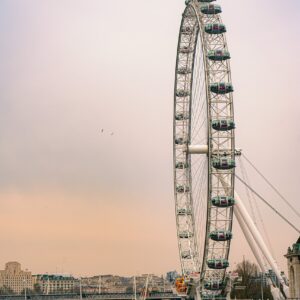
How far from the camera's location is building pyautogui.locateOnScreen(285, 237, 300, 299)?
73.8 m

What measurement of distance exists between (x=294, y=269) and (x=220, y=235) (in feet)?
23.4

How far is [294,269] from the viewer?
74.6m

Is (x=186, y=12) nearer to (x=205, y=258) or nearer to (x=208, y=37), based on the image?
(x=208, y=37)

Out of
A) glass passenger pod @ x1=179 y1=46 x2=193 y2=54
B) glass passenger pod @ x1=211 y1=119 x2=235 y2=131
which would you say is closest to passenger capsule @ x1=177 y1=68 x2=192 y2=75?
glass passenger pod @ x1=179 y1=46 x2=193 y2=54

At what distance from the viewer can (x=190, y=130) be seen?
8850 cm

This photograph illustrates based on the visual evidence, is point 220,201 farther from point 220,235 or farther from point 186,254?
point 186,254

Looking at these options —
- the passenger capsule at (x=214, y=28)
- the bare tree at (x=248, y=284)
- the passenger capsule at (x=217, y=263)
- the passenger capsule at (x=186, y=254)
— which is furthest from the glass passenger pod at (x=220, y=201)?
the bare tree at (x=248, y=284)

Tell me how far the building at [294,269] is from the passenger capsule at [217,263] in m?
5.71

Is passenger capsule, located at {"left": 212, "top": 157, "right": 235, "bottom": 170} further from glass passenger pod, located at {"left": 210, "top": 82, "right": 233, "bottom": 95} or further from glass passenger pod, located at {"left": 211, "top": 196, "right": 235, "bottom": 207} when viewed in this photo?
glass passenger pod, located at {"left": 210, "top": 82, "right": 233, "bottom": 95}

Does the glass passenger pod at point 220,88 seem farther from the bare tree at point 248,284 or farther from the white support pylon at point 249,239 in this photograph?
the bare tree at point 248,284

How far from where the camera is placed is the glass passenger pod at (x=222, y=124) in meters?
74.8

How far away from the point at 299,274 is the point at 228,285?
41.2 ft

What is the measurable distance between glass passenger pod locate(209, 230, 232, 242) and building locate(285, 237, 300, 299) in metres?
5.76

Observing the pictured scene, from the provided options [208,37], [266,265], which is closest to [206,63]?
[208,37]
